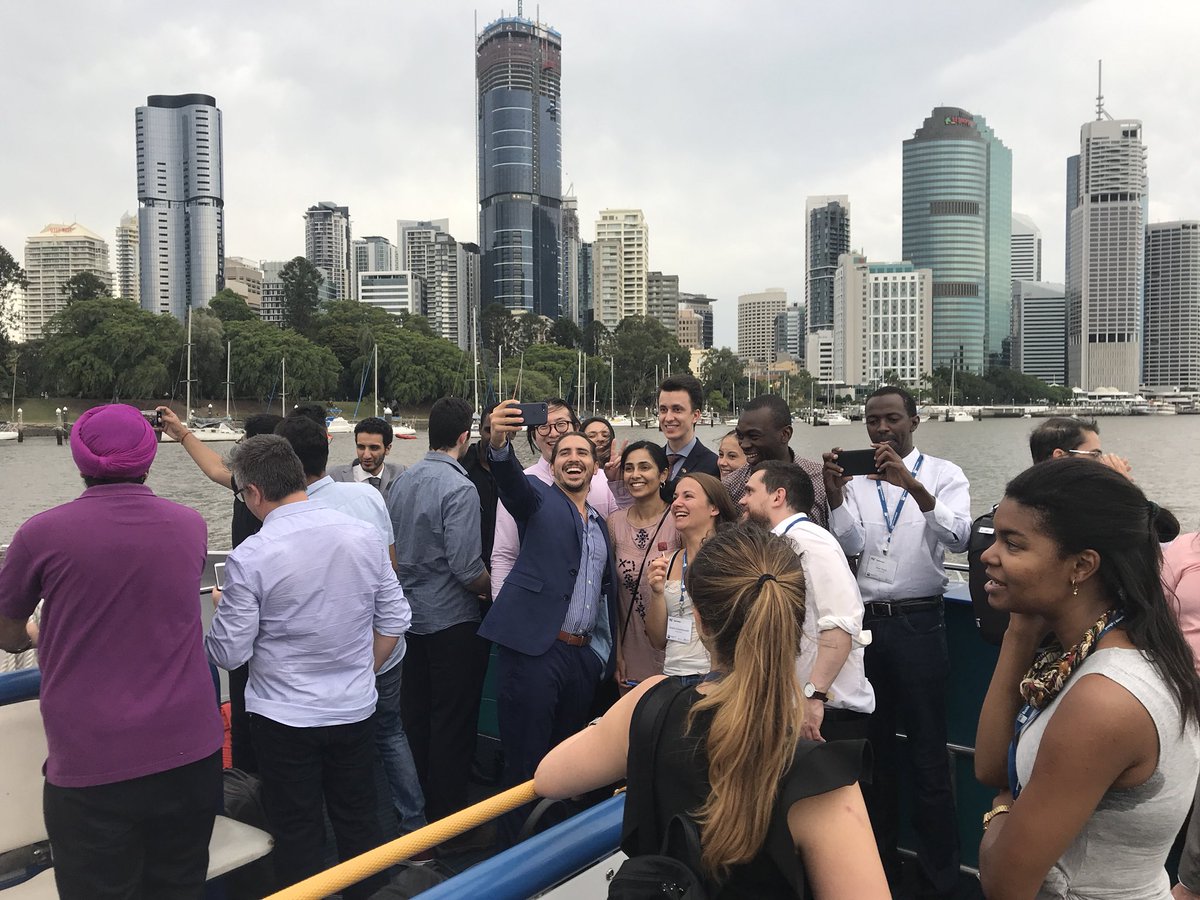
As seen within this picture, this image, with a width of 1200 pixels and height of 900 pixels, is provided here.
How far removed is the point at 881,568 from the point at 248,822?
244cm

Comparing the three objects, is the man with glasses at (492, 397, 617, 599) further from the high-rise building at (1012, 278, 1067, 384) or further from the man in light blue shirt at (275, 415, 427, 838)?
the high-rise building at (1012, 278, 1067, 384)

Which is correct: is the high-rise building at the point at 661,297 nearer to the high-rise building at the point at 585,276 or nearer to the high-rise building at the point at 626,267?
the high-rise building at the point at 626,267

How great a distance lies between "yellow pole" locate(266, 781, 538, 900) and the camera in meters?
1.51

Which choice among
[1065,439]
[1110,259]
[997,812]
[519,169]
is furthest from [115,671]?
[1110,259]

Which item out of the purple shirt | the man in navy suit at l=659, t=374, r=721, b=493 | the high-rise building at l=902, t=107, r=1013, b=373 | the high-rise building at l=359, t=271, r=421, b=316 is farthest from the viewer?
the high-rise building at l=359, t=271, r=421, b=316

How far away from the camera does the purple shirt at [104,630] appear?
223cm

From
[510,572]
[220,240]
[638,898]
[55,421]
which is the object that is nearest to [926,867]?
[510,572]

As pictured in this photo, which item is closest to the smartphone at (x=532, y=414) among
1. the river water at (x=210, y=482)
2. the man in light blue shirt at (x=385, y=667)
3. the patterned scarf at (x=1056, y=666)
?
the man in light blue shirt at (x=385, y=667)

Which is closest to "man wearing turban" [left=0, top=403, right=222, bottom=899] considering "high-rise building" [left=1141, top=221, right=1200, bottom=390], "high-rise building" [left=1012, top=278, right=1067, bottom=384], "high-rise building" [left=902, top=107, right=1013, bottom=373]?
"high-rise building" [left=902, top=107, right=1013, bottom=373]

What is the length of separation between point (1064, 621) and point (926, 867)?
229cm

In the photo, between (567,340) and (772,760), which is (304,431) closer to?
(772,760)

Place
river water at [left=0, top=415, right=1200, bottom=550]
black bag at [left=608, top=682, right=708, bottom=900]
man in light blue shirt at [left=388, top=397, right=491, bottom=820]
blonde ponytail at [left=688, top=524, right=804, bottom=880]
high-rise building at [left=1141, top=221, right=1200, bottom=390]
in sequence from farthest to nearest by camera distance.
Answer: high-rise building at [left=1141, top=221, right=1200, bottom=390] < river water at [left=0, top=415, right=1200, bottom=550] < man in light blue shirt at [left=388, top=397, right=491, bottom=820] < blonde ponytail at [left=688, top=524, right=804, bottom=880] < black bag at [left=608, top=682, right=708, bottom=900]

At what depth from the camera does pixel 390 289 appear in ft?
585

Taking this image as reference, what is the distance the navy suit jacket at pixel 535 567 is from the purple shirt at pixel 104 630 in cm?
A: 130
